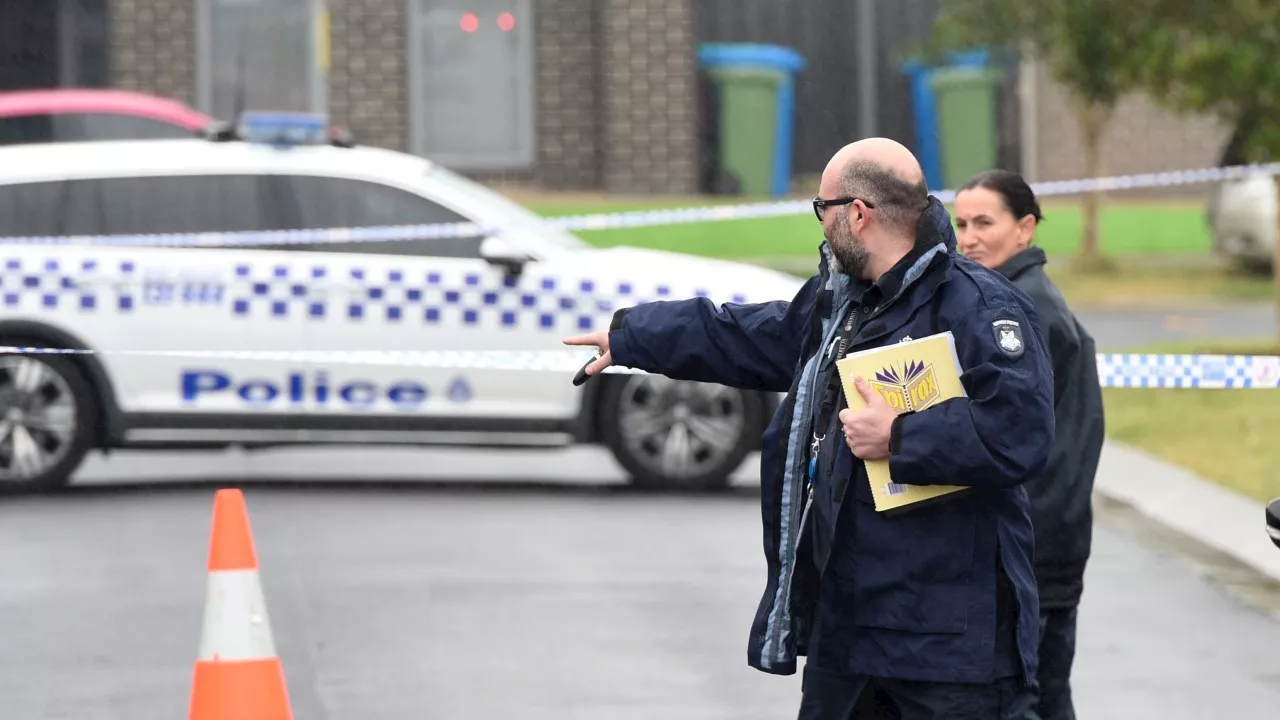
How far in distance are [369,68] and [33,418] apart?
1654 centimetres

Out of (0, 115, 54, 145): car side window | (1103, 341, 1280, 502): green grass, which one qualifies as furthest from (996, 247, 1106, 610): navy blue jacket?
(0, 115, 54, 145): car side window

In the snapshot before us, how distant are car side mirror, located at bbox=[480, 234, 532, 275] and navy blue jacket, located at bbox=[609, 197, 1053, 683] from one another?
627 centimetres

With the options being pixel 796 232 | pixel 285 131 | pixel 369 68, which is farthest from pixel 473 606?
pixel 369 68

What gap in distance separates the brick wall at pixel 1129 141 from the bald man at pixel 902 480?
76.6 ft

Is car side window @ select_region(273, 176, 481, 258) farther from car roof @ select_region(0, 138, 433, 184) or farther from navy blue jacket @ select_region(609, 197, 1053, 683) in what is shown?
navy blue jacket @ select_region(609, 197, 1053, 683)

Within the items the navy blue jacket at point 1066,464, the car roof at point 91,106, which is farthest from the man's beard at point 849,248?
the car roof at point 91,106

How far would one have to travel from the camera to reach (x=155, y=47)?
26.8 metres

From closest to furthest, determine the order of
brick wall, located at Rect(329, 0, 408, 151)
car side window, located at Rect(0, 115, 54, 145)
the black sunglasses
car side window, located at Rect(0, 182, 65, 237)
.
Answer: the black sunglasses → car side window, located at Rect(0, 182, 65, 237) → car side window, located at Rect(0, 115, 54, 145) → brick wall, located at Rect(329, 0, 408, 151)

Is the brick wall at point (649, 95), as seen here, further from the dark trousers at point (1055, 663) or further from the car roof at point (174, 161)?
the dark trousers at point (1055, 663)

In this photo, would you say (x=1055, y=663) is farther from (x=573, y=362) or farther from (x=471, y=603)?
(x=573, y=362)

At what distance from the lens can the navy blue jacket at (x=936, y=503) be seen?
4.16 meters

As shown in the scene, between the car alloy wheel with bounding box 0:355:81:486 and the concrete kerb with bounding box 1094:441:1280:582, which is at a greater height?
the car alloy wheel with bounding box 0:355:81:486

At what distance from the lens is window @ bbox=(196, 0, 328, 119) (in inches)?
1061

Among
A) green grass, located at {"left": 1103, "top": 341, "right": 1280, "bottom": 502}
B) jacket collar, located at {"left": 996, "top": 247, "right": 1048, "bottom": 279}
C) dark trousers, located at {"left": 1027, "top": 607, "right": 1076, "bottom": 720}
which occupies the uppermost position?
jacket collar, located at {"left": 996, "top": 247, "right": 1048, "bottom": 279}
